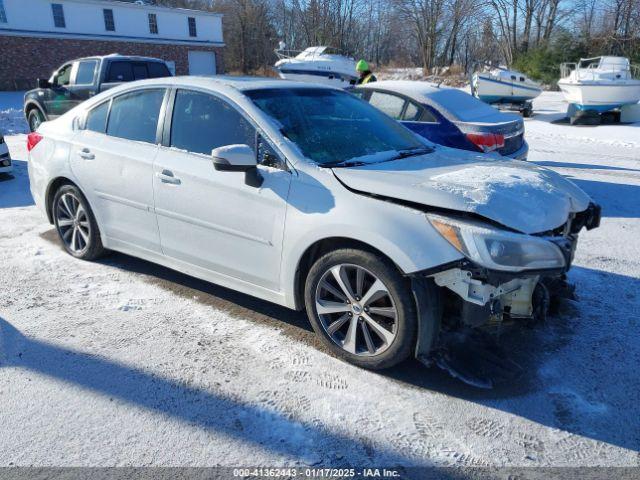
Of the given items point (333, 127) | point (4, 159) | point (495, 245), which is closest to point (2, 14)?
point (4, 159)

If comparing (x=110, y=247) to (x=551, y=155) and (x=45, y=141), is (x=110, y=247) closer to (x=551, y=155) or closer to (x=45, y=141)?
(x=45, y=141)

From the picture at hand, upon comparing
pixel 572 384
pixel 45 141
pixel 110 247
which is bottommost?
pixel 572 384

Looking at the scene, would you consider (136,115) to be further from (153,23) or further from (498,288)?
(153,23)

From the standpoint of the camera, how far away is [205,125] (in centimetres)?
377

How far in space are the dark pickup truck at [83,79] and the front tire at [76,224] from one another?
23.4 feet

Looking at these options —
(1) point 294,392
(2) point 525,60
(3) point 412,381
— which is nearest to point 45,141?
(1) point 294,392

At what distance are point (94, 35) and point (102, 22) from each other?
3.52 feet

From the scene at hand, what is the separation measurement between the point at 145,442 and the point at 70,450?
1.15 ft

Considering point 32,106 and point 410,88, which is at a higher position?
point 410,88

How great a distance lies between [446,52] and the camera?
144ft

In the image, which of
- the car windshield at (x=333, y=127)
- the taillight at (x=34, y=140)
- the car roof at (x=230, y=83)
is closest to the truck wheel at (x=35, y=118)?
the taillight at (x=34, y=140)

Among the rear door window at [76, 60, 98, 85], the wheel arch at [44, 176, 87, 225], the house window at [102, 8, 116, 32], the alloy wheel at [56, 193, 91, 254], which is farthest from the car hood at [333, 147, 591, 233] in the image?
the house window at [102, 8, 116, 32]

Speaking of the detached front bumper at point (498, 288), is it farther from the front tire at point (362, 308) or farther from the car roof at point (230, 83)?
the car roof at point (230, 83)

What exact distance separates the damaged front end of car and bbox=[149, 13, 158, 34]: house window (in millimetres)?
37933
